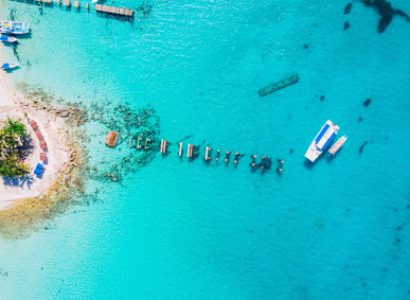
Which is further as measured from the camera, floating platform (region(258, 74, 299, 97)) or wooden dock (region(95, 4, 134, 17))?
wooden dock (region(95, 4, 134, 17))

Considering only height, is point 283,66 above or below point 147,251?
above

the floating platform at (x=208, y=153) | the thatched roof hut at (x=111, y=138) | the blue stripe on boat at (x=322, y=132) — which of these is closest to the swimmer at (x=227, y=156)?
the floating platform at (x=208, y=153)

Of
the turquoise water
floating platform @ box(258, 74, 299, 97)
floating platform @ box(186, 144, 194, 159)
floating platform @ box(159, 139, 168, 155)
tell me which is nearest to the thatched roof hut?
the turquoise water

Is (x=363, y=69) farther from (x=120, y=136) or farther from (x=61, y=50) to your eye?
(x=61, y=50)

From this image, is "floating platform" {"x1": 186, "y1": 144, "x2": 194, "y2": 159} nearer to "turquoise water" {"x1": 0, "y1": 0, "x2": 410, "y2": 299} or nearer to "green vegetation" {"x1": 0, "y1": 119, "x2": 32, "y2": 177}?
"turquoise water" {"x1": 0, "y1": 0, "x2": 410, "y2": 299}

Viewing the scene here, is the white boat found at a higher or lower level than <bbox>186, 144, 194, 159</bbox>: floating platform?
higher

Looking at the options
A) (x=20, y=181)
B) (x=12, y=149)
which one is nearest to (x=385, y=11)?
(x=12, y=149)

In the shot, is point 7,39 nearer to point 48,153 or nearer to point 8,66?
point 8,66

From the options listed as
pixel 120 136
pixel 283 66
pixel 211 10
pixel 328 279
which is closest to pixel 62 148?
pixel 120 136
